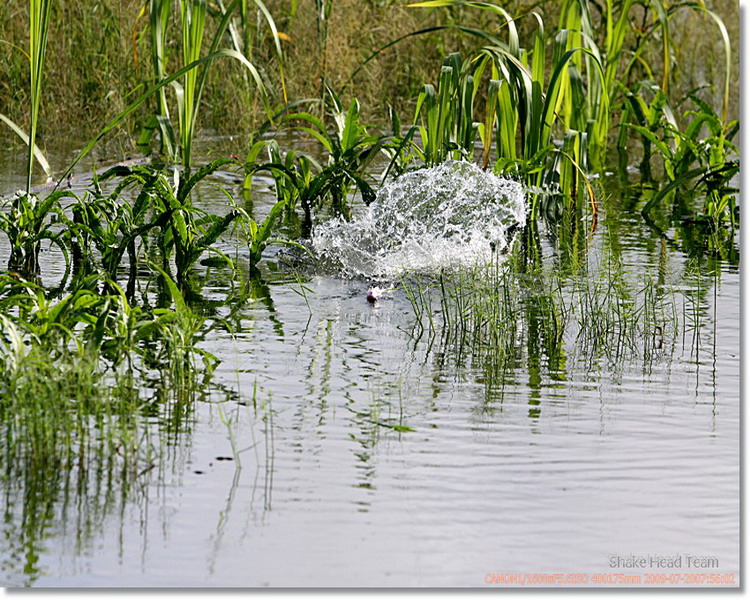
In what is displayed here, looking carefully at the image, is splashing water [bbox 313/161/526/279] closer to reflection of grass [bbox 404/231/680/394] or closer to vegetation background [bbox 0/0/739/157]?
reflection of grass [bbox 404/231/680/394]

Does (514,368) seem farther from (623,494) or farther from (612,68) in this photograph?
(612,68)

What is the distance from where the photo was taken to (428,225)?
4547 millimetres

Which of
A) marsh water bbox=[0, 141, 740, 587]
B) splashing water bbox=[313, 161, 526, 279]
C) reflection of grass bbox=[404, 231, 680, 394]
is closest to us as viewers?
marsh water bbox=[0, 141, 740, 587]

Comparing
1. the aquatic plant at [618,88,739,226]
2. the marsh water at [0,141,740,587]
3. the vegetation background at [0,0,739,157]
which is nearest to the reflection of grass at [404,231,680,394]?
the marsh water at [0,141,740,587]

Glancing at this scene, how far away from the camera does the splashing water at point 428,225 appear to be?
14.0 ft

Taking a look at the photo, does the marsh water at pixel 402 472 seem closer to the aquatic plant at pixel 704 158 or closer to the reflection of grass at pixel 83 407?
the reflection of grass at pixel 83 407

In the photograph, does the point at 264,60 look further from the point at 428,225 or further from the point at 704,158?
the point at 428,225

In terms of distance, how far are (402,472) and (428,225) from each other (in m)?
2.06

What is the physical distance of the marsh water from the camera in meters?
2.23

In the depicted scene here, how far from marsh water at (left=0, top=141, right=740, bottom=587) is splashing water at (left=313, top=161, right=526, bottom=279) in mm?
562

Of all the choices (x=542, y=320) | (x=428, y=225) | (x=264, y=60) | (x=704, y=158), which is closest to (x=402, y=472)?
(x=542, y=320)

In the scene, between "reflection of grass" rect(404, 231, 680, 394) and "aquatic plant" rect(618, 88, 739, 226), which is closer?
"reflection of grass" rect(404, 231, 680, 394)

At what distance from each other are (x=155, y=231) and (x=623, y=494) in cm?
269

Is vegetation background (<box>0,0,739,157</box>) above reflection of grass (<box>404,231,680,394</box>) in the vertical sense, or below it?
above
